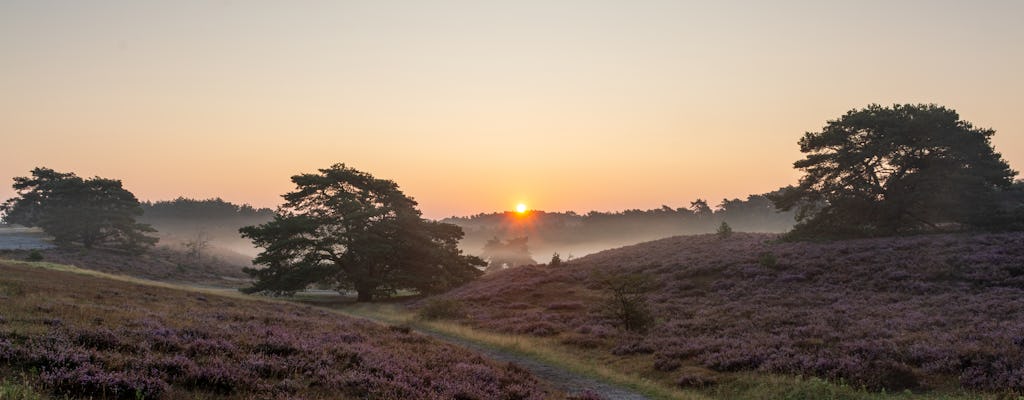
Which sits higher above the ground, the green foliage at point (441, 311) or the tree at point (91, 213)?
the tree at point (91, 213)

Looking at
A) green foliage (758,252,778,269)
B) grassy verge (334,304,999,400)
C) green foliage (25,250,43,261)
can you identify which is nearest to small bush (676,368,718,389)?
grassy verge (334,304,999,400)

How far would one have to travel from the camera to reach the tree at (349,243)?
1877 inches

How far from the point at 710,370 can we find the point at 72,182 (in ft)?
292

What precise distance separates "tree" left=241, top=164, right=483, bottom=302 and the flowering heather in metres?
32.3

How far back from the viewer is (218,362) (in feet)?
31.1

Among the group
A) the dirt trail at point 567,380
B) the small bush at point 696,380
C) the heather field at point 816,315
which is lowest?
the dirt trail at point 567,380

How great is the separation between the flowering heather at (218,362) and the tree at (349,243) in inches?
1271

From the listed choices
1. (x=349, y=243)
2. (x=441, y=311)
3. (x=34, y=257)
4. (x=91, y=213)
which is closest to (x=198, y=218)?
(x=91, y=213)

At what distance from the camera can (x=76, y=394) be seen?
6.88 meters

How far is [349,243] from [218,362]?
40.0 metres

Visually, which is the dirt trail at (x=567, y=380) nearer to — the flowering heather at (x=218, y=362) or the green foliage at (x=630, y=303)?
the flowering heather at (x=218, y=362)

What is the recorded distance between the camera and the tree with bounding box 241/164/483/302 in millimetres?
47688

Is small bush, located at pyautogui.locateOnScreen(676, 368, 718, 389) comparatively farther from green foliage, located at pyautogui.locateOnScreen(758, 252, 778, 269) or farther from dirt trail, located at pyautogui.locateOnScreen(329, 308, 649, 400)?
green foliage, located at pyautogui.locateOnScreen(758, 252, 778, 269)

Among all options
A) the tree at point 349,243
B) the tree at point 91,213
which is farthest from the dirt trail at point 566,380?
the tree at point 91,213
